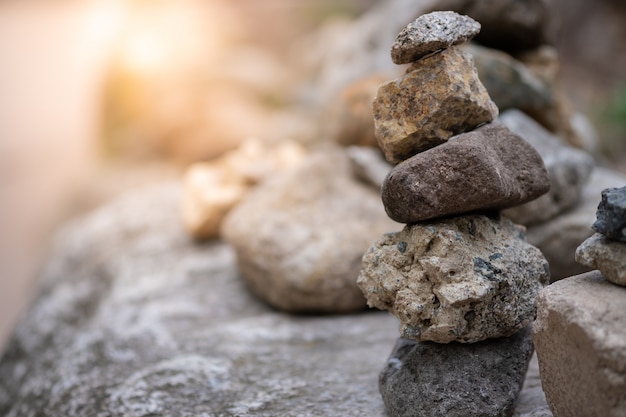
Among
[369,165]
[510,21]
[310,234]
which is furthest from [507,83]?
[310,234]

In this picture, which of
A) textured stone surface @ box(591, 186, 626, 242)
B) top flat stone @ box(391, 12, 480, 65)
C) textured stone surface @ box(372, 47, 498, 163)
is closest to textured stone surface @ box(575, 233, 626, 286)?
textured stone surface @ box(591, 186, 626, 242)

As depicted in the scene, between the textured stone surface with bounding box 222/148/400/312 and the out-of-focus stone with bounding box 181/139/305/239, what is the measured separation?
1.27 feet

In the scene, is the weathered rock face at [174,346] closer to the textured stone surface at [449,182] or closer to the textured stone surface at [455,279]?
the textured stone surface at [455,279]

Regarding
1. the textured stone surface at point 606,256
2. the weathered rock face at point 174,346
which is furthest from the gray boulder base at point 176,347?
the textured stone surface at point 606,256

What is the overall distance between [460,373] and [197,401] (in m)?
0.88

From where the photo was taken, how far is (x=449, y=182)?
1682 millimetres

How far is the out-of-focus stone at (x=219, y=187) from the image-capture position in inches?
155

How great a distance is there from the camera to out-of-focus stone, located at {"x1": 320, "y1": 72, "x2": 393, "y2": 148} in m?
3.42

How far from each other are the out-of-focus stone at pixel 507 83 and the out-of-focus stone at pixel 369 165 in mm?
637

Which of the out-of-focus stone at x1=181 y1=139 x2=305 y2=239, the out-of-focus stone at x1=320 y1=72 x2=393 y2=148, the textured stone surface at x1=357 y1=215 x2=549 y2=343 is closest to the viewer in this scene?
the textured stone surface at x1=357 y1=215 x2=549 y2=343

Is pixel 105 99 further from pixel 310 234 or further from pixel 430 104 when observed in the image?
pixel 430 104

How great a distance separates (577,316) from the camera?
144 centimetres

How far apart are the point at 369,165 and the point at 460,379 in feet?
5.63

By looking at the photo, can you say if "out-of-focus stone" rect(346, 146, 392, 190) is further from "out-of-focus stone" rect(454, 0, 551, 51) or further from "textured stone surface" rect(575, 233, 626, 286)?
"textured stone surface" rect(575, 233, 626, 286)
